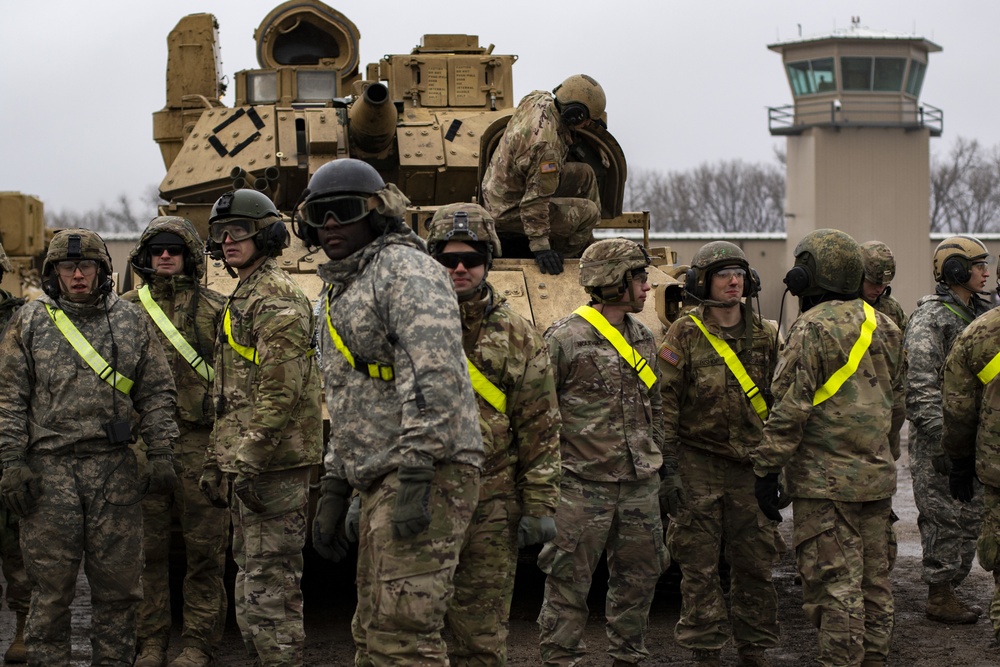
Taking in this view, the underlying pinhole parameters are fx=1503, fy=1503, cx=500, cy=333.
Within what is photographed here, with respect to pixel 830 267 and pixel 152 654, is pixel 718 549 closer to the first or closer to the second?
pixel 830 267

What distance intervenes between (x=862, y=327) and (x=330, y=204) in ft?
9.58

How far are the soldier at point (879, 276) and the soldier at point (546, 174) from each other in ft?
5.72

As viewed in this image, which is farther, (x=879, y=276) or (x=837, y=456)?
(x=879, y=276)

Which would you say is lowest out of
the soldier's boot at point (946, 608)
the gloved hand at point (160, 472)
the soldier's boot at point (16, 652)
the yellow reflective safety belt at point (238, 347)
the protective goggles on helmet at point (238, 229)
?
the soldier's boot at point (16, 652)

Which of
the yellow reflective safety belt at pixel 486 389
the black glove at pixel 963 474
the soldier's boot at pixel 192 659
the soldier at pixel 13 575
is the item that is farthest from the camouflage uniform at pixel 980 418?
the soldier at pixel 13 575

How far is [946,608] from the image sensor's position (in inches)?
350

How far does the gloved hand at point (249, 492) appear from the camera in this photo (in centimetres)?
654

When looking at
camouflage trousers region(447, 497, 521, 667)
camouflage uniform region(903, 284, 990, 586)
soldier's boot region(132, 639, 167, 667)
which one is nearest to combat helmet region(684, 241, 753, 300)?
camouflage uniform region(903, 284, 990, 586)

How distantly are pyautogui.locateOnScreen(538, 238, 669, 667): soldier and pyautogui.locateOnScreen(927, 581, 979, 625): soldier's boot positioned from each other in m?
2.71

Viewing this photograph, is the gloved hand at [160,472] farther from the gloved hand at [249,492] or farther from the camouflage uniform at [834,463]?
the camouflage uniform at [834,463]

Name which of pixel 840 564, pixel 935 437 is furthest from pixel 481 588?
pixel 935 437

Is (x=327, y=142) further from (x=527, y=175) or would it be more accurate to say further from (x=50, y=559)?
(x=50, y=559)

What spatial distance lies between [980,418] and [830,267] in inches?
40.0

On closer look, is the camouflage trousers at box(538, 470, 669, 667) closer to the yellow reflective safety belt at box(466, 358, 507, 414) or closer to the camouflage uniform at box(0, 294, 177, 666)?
the yellow reflective safety belt at box(466, 358, 507, 414)
